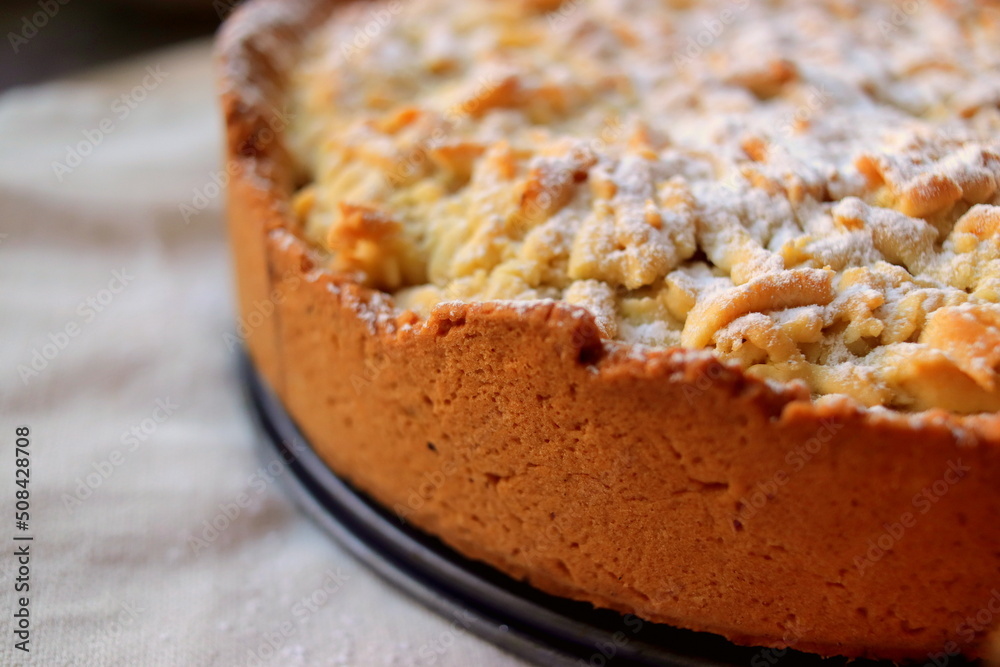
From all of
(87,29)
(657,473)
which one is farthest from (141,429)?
(87,29)

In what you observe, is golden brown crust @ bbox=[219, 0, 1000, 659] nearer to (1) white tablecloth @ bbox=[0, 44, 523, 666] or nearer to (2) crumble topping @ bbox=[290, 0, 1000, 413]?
(2) crumble topping @ bbox=[290, 0, 1000, 413]

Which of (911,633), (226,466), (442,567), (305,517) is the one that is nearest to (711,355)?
(911,633)

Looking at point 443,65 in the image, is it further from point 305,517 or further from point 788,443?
point 788,443

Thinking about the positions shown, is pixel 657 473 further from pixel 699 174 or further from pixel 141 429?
pixel 141 429

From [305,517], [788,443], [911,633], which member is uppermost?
[788,443]

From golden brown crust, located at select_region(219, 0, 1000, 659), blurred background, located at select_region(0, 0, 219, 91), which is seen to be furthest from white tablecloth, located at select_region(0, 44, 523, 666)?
blurred background, located at select_region(0, 0, 219, 91)

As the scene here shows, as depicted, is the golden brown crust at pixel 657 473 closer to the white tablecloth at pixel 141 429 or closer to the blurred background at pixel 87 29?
the white tablecloth at pixel 141 429
